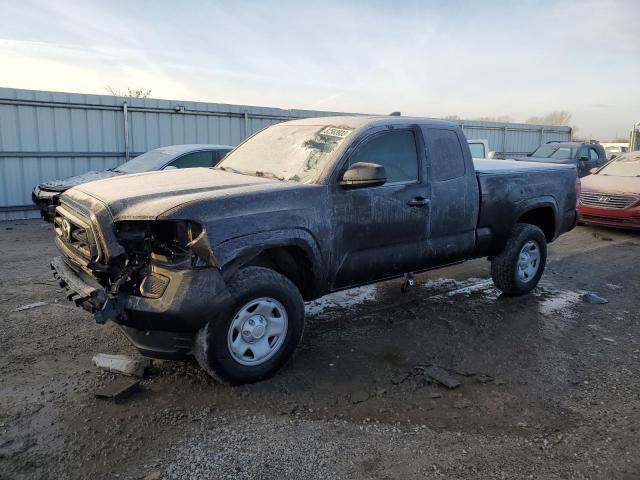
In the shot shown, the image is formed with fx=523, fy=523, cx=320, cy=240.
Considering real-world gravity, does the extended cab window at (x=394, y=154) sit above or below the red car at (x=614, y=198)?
above

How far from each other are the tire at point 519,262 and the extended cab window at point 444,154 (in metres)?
1.22

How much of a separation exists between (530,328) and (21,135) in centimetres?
1122

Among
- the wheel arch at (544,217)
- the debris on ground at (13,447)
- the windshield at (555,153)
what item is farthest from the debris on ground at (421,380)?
the windshield at (555,153)

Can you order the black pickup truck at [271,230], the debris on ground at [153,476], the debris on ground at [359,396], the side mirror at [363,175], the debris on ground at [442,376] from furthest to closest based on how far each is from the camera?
the side mirror at [363,175] → the debris on ground at [442,376] → the debris on ground at [359,396] → the black pickup truck at [271,230] → the debris on ground at [153,476]

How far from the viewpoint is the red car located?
1004 cm

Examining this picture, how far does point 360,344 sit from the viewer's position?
181 inches

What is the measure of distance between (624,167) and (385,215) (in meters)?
9.41

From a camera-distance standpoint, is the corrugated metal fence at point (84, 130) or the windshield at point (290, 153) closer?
the windshield at point (290, 153)

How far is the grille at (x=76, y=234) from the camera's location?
3562mm

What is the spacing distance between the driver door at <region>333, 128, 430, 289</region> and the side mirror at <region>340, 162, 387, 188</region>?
114mm

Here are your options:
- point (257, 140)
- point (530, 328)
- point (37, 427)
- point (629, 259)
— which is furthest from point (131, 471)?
point (629, 259)

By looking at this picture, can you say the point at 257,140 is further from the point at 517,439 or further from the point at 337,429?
the point at 517,439

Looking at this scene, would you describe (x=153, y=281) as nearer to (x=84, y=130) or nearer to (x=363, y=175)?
(x=363, y=175)

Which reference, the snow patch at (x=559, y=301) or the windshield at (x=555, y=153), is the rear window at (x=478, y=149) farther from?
the snow patch at (x=559, y=301)
